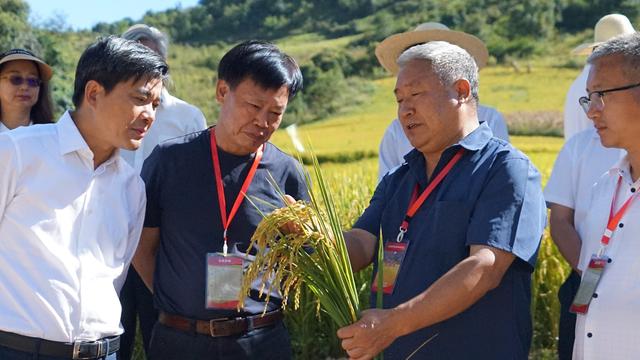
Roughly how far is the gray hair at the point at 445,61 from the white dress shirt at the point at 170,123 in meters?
2.13

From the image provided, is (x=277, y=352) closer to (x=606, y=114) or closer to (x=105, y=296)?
(x=105, y=296)

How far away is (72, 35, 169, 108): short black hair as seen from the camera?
292 cm

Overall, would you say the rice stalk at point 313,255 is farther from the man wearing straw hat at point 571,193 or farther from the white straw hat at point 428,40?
the white straw hat at point 428,40

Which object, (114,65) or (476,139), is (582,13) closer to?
(476,139)

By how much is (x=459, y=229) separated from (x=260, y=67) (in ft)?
3.30

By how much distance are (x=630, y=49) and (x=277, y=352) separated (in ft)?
5.64

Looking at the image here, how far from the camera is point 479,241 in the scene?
8.93 ft

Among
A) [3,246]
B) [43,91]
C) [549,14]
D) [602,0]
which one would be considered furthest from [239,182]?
[549,14]

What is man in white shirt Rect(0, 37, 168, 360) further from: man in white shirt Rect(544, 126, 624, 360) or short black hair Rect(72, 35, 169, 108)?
man in white shirt Rect(544, 126, 624, 360)

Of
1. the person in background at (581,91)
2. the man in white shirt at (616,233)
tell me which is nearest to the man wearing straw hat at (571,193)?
the person in background at (581,91)

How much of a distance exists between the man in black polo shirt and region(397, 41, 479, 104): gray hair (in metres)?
0.59

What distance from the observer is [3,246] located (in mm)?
2754

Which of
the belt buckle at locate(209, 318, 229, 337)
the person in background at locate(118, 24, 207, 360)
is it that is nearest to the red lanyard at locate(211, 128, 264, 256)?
the belt buckle at locate(209, 318, 229, 337)

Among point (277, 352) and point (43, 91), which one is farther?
point (43, 91)
